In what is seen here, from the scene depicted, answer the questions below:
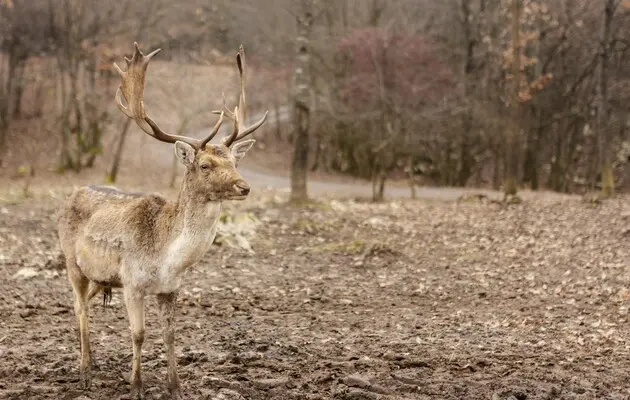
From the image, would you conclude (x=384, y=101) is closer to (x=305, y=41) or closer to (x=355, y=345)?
(x=305, y=41)

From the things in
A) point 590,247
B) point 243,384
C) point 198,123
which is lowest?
point 243,384

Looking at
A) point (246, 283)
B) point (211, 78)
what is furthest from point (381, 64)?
point (246, 283)

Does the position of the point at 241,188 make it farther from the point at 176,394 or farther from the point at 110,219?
the point at 176,394

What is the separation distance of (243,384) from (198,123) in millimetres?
31114

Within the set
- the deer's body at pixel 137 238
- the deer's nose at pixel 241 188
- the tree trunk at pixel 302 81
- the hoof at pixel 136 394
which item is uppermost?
the tree trunk at pixel 302 81

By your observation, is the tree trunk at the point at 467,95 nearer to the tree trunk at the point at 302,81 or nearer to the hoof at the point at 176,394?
the tree trunk at the point at 302,81

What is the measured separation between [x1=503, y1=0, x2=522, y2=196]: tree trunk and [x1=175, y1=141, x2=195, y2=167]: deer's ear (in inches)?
535

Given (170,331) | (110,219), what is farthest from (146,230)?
(170,331)

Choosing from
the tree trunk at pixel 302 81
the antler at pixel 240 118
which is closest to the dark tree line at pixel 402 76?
the tree trunk at pixel 302 81

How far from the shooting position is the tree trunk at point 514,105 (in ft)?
57.0

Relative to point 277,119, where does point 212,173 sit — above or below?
below

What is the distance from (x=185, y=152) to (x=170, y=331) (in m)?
1.38

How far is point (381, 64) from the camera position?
2450cm

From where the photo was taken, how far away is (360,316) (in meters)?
8.55
